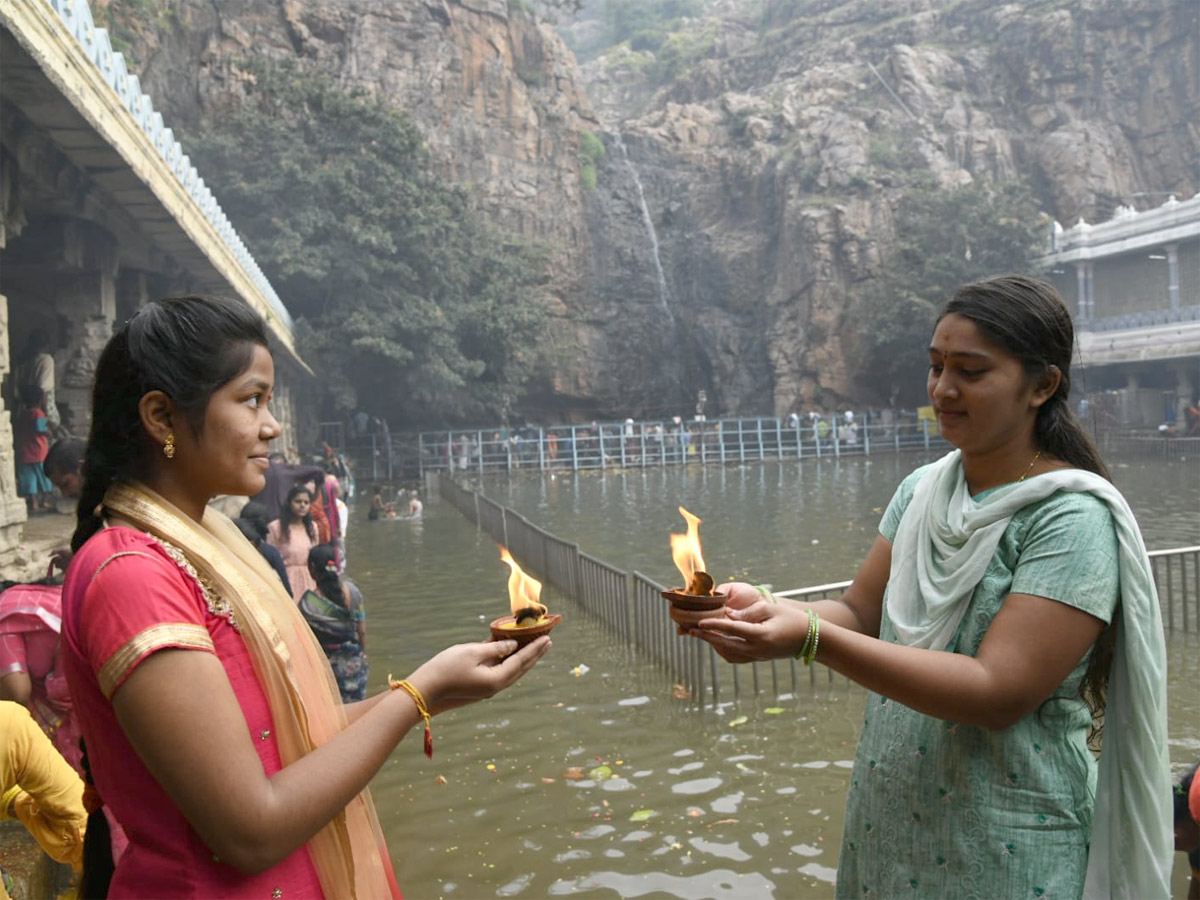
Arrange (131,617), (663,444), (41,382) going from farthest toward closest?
(663,444), (41,382), (131,617)

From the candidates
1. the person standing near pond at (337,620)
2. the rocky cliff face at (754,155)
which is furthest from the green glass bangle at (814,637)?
the rocky cliff face at (754,155)

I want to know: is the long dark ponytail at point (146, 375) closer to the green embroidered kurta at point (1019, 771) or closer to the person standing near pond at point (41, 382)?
the green embroidered kurta at point (1019, 771)

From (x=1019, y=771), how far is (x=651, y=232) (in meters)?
41.4

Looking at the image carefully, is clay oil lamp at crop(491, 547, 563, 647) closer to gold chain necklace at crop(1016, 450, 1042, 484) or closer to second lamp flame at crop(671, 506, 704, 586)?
second lamp flame at crop(671, 506, 704, 586)

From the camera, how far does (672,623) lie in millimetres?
6309

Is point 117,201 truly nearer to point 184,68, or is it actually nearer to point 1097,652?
point 1097,652

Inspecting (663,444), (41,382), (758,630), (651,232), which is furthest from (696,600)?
(651,232)

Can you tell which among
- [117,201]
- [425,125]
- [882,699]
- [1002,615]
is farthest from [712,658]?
[425,125]

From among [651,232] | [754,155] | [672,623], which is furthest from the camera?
[651,232]

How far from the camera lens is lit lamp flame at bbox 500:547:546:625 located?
1.74m

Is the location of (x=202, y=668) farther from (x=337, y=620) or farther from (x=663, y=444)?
(x=663, y=444)

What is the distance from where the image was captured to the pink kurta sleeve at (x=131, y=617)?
48.9 inches

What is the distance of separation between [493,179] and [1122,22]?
92.8 ft

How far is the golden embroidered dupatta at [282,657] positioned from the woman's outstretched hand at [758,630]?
66 cm
